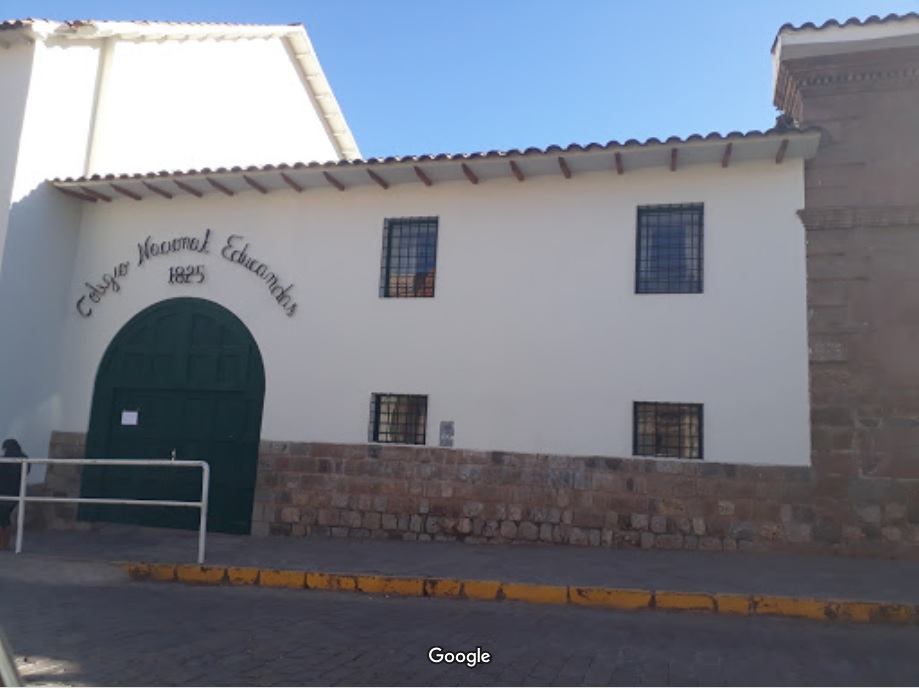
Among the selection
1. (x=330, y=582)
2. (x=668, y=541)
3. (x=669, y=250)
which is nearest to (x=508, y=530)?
(x=668, y=541)

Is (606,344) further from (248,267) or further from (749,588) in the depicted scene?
(248,267)

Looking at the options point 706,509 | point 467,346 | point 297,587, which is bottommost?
point 297,587

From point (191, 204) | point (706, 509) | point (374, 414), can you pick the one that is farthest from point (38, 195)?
point (706, 509)

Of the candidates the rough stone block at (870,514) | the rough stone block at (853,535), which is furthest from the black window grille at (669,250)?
the rough stone block at (853,535)

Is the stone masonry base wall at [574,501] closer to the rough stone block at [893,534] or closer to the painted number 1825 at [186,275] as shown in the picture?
the rough stone block at [893,534]

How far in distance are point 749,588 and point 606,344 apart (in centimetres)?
338

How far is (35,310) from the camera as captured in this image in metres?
11.0

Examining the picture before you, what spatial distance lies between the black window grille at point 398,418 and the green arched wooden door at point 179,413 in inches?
63.4

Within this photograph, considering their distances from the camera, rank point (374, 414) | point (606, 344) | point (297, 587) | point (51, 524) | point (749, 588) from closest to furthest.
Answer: point (749, 588)
point (297, 587)
point (606, 344)
point (374, 414)
point (51, 524)

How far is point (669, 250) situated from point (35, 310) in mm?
8562

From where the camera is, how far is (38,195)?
36.2ft

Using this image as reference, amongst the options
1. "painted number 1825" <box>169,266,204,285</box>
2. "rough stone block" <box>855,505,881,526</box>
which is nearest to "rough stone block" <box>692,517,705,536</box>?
"rough stone block" <box>855,505,881,526</box>

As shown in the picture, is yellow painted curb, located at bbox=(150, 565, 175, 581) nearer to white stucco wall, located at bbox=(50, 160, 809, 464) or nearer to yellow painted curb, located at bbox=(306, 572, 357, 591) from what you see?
yellow painted curb, located at bbox=(306, 572, 357, 591)

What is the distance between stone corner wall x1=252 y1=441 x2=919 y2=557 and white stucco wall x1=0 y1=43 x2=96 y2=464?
3492 millimetres
